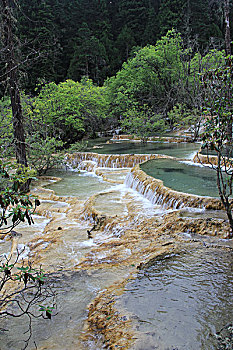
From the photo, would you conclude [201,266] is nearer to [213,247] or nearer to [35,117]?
[213,247]

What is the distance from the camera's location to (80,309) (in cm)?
356

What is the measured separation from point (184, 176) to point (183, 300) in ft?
18.6

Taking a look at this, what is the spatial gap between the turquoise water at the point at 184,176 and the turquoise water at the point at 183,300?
8.74ft

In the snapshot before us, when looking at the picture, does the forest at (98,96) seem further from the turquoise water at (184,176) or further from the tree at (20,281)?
the turquoise water at (184,176)

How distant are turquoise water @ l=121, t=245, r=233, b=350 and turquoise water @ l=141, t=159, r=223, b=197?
2.66 m

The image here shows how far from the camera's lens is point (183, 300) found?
3.37 metres

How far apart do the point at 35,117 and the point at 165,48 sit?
1437 cm

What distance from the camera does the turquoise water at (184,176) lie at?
7.11 m

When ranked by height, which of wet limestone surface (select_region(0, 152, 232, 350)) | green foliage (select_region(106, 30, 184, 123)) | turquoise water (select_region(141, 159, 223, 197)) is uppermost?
green foliage (select_region(106, 30, 184, 123))

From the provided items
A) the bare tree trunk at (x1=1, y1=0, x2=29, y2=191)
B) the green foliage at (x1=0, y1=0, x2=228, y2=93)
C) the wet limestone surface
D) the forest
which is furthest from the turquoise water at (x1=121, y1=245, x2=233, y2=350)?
the green foliage at (x1=0, y1=0, x2=228, y2=93)

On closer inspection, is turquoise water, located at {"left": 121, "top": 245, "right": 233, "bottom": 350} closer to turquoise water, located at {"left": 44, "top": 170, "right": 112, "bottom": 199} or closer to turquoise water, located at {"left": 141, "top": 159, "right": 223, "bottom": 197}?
turquoise water, located at {"left": 141, "top": 159, "right": 223, "bottom": 197}

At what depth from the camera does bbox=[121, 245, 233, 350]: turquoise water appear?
275cm

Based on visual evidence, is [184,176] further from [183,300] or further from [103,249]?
[183,300]

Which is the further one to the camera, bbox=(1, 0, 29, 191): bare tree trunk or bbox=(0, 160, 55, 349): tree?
bbox=(1, 0, 29, 191): bare tree trunk
